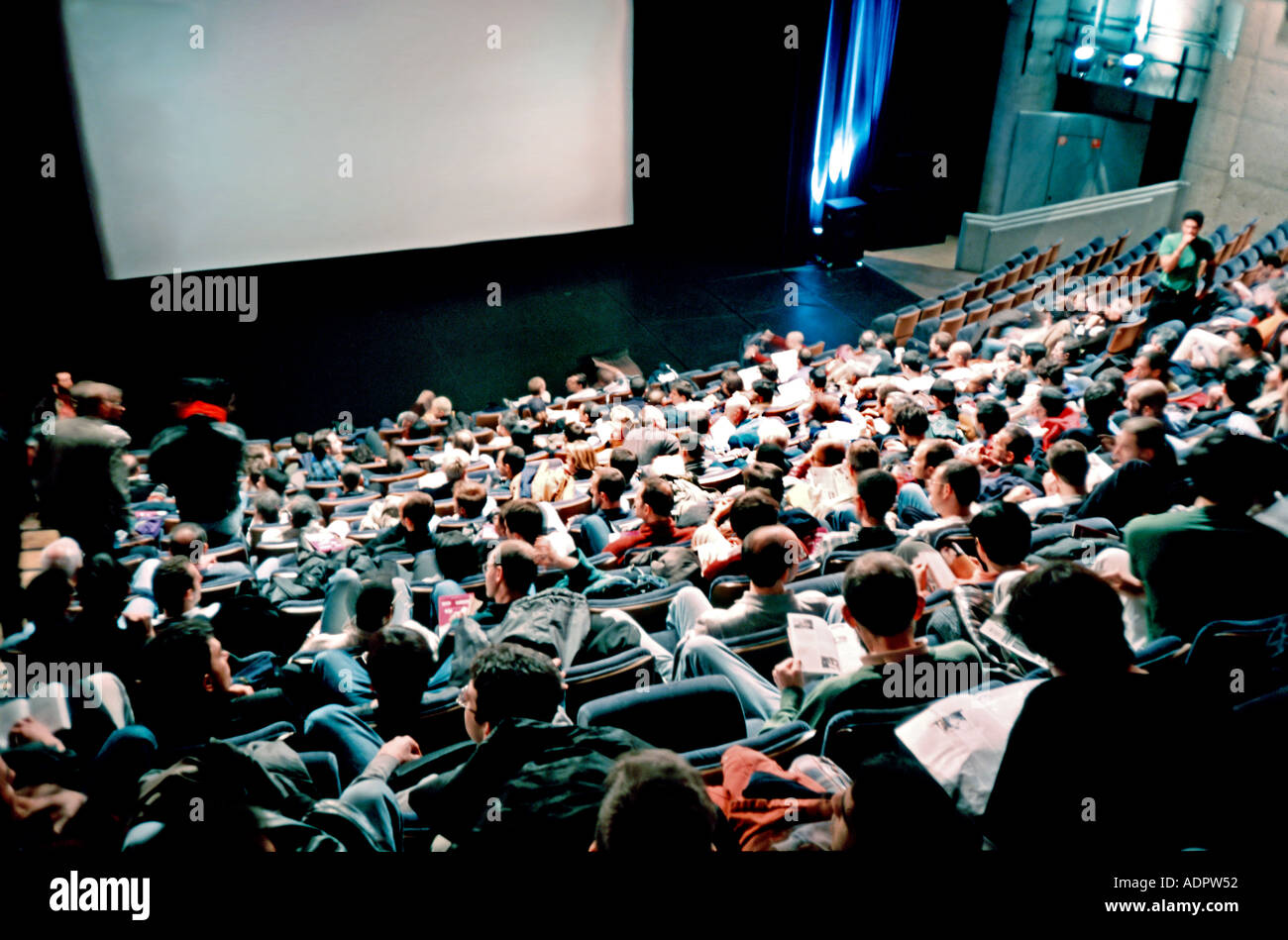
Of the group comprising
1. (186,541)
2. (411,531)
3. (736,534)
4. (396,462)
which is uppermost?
(736,534)

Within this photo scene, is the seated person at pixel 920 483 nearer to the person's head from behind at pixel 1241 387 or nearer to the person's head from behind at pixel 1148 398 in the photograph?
the person's head from behind at pixel 1148 398

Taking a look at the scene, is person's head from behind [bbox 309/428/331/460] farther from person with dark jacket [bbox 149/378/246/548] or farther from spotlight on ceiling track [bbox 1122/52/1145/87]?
spotlight on ceiling track [bbox 1122/52/1145/87]

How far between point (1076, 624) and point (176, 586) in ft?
9.83

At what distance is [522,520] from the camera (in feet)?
12.6

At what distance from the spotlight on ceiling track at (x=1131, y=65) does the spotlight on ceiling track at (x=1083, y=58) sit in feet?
1.54

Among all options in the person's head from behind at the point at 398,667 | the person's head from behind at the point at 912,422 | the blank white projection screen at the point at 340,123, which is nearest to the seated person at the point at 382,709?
the person's head from behind at the point at 398,667

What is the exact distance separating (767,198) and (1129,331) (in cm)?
631

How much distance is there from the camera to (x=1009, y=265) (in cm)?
1100

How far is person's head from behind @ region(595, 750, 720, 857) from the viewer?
1649 millimetres

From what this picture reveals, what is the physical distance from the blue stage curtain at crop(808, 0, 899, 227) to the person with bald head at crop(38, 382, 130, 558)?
10.1 metres

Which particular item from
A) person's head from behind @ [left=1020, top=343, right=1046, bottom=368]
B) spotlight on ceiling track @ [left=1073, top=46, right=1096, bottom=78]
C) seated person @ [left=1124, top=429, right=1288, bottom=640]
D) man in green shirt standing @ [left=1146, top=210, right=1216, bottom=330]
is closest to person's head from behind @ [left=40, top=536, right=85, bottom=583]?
seated person @ [left=1124, top=429, right=1288, bottom=640]

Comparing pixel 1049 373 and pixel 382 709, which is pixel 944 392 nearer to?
pixel 1049 373

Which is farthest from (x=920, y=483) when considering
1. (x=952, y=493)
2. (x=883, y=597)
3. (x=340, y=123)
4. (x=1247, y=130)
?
(x=340, y=123)

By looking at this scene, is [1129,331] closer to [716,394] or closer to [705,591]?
[716,394]
